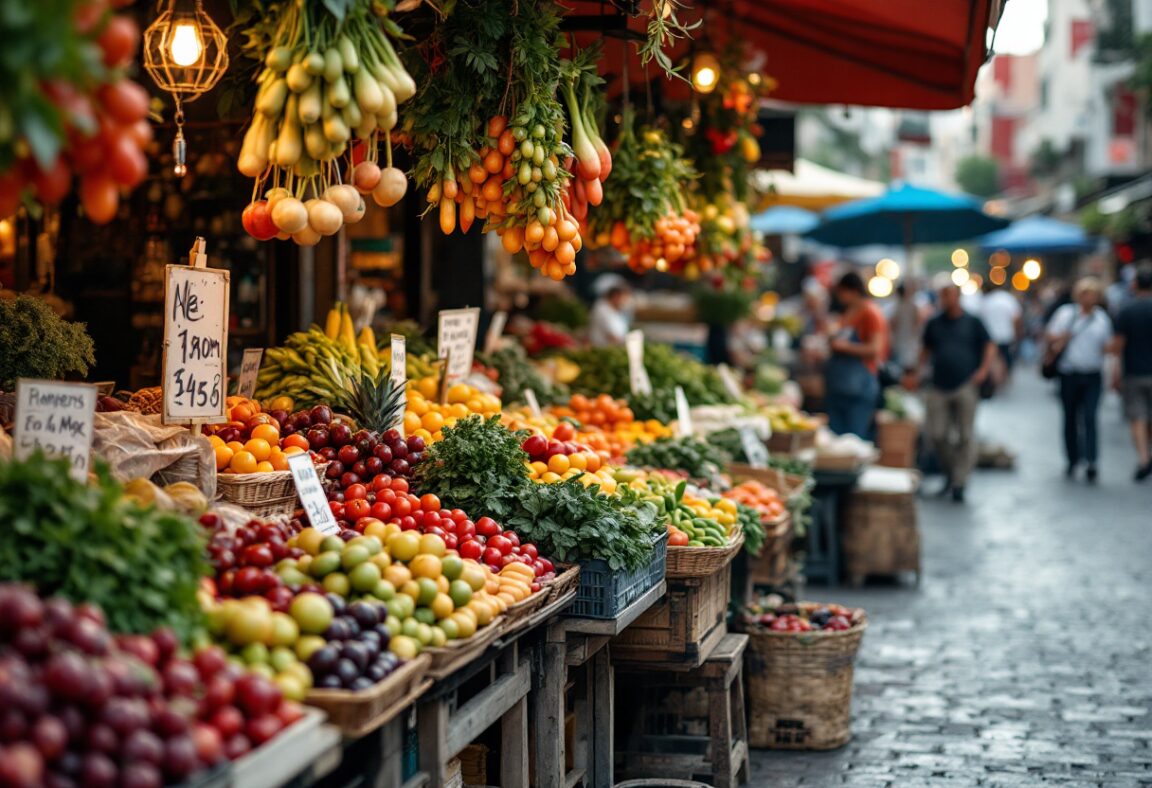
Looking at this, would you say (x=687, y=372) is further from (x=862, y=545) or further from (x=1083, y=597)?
(x=1083, y=597)

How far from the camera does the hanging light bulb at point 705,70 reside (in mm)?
7496

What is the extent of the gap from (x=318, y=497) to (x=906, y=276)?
1256 centimetres

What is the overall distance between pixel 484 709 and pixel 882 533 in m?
6.36

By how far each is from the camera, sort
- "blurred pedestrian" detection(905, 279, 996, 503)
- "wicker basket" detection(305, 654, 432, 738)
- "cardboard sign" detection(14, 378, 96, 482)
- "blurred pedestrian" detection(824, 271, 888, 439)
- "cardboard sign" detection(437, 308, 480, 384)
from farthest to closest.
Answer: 1. "blurred pedestrian" detection(905, 279, 996, 503)
2. "blurred pedestrian" detection(824, 271, 888, 439)
3. "cardboard sign" detection(437, 308, 480, 384)
4. "cardboard sign" detection(14, 378, 96, 482)
5. "wicker basket" detection(305, 654, 432, 738)

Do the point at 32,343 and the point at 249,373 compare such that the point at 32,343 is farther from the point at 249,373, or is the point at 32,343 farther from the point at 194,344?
the point at 249,373

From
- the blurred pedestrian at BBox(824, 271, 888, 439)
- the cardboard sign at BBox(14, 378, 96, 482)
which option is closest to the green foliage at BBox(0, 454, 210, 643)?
the cardboard sign at BBox(14, 378, 96, 482)

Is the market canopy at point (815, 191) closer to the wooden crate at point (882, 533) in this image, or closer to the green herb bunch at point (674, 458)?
the wooden crate at point (882, 533)

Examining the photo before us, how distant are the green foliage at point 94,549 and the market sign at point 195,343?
126cm

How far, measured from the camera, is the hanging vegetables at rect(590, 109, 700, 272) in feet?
21.3

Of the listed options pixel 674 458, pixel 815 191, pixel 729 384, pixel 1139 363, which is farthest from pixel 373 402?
pixel 1139 363

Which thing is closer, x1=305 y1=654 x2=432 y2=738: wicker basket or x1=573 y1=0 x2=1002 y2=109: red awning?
x1=305 y1=654 x2=432 y2=738: wicker basket

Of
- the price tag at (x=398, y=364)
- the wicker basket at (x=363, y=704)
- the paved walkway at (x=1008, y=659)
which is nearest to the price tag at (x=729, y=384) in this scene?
the paved walkway at (x=1008, y=659)

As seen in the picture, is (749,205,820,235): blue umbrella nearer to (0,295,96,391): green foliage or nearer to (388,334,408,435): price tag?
(388,334,408,435): price tag

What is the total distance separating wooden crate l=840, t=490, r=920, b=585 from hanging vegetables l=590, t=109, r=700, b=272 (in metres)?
3.76
